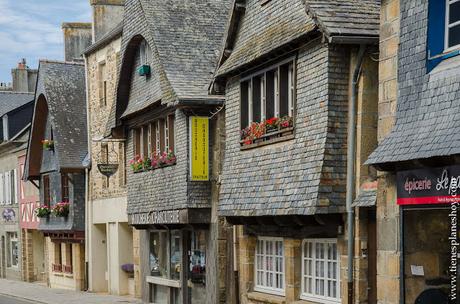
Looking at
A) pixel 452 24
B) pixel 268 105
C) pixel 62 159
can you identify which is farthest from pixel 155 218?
pixel 452 24

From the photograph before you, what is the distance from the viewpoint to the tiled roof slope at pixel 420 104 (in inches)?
412

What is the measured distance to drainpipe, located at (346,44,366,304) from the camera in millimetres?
13680

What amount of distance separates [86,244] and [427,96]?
2161 cm

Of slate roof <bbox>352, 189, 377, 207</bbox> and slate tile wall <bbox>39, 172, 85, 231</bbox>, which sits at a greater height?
slate roof <bbox>352, 189, 377, 207</bbox>

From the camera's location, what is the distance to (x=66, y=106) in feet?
105

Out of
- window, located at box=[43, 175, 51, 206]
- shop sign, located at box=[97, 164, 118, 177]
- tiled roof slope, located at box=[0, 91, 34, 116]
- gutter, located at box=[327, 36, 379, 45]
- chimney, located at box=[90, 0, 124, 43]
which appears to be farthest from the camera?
tiled roof slope, located at box=[0, 91, 34, 116]

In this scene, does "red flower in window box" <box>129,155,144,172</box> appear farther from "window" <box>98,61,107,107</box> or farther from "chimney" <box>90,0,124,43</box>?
"chimney" <box>90,0,124,43</box>

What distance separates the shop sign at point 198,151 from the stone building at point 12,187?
2080 centimetres

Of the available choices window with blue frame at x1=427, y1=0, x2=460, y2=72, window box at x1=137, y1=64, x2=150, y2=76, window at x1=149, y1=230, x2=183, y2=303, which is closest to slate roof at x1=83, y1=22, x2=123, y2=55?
window box at x1=137, y1=64, x2=150, y2=76

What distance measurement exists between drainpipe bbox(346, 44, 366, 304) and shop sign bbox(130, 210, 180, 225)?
7374mm

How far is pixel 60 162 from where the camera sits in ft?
102

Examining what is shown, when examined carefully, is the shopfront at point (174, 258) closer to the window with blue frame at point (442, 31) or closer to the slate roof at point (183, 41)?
the slate roof at point (183, 41)

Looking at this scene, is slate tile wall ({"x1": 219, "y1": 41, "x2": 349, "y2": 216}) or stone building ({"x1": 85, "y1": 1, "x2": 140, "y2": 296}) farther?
stone building ({"x1": 85, "y1": 1, "x2": 140, "y2": 296})

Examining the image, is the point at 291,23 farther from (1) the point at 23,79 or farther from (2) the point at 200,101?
(1) the point at 23,79
